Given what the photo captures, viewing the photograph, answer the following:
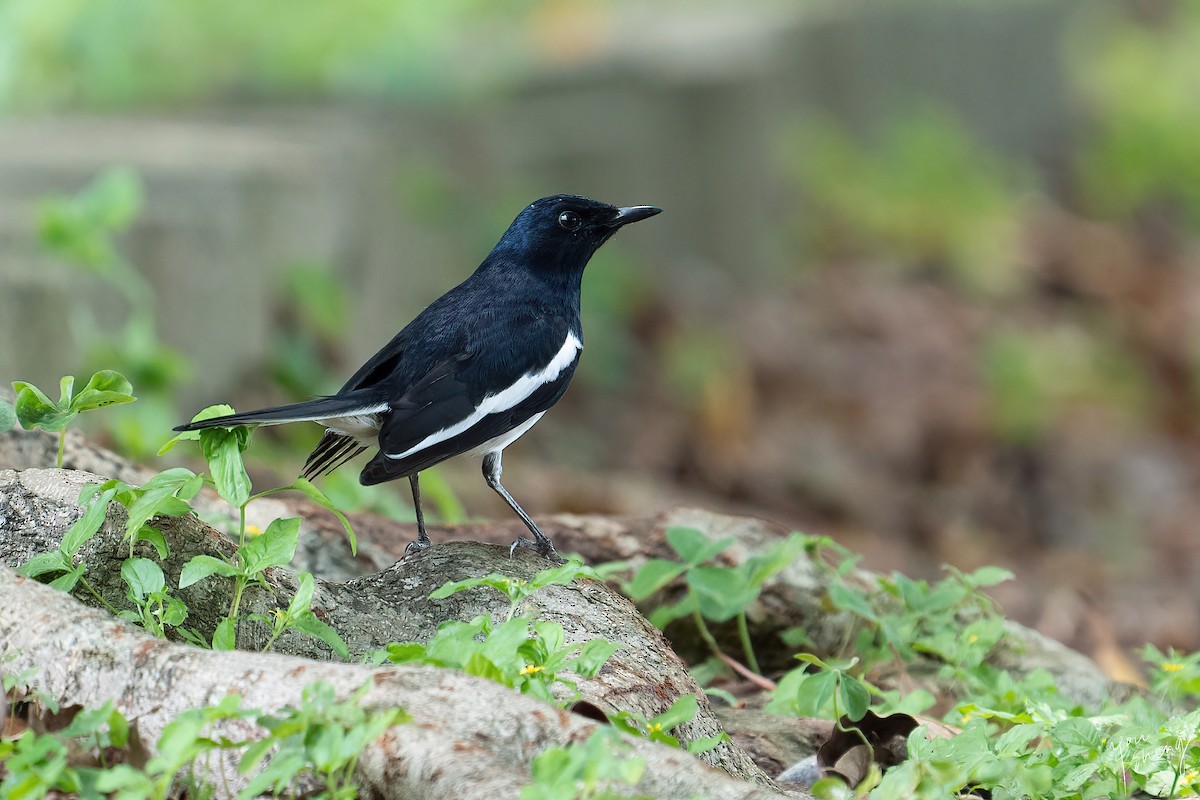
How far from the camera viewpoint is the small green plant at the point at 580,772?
1739 millimetres

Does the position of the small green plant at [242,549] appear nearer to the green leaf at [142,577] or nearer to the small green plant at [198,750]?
the green leaf at [142,577]

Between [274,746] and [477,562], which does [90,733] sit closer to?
[274,746]

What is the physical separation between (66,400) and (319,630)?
1.96 ft

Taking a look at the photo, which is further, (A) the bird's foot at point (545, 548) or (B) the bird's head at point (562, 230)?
(B) the bird's head at point (562, 230)

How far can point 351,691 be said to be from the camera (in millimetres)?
2008

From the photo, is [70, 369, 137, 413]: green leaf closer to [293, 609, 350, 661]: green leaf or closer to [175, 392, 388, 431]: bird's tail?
[175, 392, 388, 431]: bird's tail

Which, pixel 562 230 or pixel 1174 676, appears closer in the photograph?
pixel 1174 676

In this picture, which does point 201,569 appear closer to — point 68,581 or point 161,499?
point 161,499

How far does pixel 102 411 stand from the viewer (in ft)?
15.3

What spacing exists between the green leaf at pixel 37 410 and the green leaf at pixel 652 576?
124cm

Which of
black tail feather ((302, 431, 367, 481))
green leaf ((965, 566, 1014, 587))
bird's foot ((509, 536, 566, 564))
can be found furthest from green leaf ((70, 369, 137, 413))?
green leaf ((965, 566, 1014, 587))

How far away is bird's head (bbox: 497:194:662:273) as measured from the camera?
3502mm

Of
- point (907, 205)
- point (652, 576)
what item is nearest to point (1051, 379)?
point (907, 205)

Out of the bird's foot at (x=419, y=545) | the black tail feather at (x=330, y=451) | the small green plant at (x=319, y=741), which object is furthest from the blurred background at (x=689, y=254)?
the small green plant at (x=319, y=741)
